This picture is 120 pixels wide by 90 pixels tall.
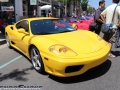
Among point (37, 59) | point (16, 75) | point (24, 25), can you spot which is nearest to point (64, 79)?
point (37, 59)

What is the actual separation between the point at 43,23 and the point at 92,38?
4.71 feet

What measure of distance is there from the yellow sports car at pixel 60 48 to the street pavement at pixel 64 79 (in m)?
0.19

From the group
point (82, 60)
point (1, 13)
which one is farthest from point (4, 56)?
point (1, 13)

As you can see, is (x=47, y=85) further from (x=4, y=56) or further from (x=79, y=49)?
(x=4, y=56)

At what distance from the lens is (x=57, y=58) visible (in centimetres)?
346

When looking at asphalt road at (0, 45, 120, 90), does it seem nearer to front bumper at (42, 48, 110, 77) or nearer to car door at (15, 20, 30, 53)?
front bumper at (42, 48, 110, 77)

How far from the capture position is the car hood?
12.3 ft

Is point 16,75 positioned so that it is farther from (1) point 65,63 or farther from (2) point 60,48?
(1) point 65,63

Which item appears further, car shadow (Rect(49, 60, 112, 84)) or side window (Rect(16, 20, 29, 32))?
side window (Rect(16, 20, 29, 32))

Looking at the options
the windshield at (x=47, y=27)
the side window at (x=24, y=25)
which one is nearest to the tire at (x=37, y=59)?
the windshield at (x=47, y=27)

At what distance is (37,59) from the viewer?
13.6 ft

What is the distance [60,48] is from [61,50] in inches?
2.1

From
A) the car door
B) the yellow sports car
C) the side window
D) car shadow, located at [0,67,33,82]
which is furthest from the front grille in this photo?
the side window

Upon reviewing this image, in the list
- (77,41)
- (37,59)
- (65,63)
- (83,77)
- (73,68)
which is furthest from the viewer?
(37,59)
